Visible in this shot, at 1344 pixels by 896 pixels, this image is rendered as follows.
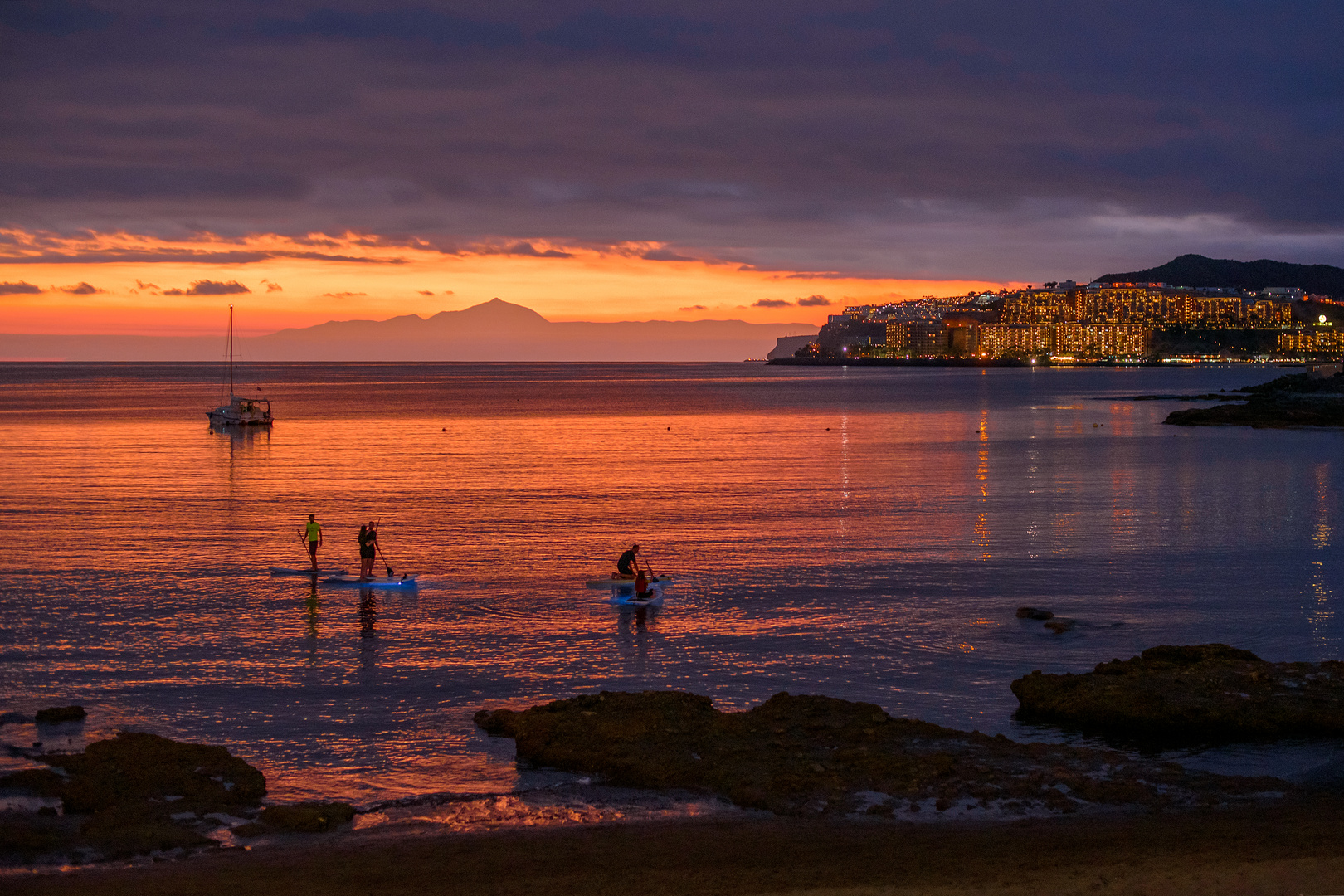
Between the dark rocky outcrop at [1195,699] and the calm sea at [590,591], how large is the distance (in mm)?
537

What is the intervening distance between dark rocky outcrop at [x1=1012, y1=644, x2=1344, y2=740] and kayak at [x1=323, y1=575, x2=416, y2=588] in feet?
48.0

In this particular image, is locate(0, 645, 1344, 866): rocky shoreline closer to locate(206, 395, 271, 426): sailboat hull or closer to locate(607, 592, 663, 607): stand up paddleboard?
locate(607, 592, 663, 607): stand up paddleboard

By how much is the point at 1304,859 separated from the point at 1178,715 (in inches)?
213

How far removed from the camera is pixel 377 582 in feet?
90.2

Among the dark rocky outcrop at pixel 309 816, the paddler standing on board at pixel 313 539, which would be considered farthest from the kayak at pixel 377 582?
the dark rocky outcrop at pixel 309 816

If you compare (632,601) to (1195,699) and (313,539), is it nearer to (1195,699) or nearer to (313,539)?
(313,539)

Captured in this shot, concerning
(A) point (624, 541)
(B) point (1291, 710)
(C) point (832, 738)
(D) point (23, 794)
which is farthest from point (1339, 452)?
(D) point (23, 794)

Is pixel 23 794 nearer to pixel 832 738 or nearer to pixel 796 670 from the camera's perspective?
pixel 832 738

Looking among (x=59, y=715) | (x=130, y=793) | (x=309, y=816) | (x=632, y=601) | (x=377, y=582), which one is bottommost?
(x=309, y=816)

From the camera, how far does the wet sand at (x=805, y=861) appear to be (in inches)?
439

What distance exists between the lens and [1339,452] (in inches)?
2680

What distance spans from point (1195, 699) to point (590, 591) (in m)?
14.0

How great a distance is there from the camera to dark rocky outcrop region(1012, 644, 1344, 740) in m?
16.5

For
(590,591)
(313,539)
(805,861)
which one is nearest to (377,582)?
(313,539)
